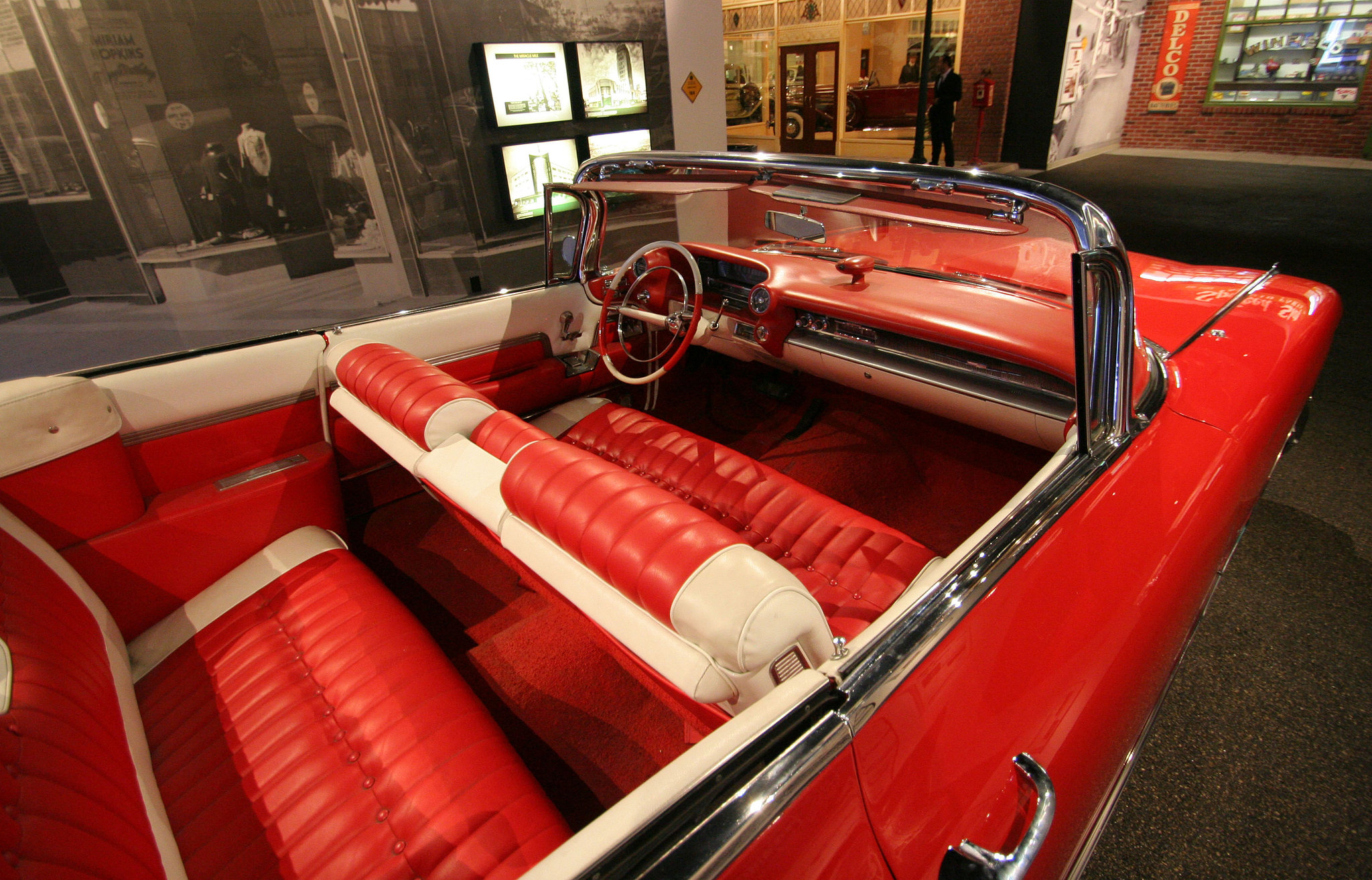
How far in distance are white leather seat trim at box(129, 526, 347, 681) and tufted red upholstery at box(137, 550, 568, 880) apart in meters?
0.05

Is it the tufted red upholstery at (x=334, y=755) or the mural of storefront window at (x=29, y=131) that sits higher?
the mural of storefront window at (x=29, y=131)

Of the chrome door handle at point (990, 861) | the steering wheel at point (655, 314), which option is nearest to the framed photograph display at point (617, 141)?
the steering wheel at point (655, 314)

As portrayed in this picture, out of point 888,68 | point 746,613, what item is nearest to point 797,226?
point 746,613

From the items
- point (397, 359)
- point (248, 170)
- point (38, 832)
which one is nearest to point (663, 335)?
point (397, 359)

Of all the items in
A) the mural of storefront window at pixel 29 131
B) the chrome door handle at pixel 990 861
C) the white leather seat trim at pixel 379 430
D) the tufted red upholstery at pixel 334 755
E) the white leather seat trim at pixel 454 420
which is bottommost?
the tufted red upholstery at pixel 334 755

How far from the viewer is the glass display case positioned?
28.9 ft

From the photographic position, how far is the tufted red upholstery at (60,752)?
803 millimetres

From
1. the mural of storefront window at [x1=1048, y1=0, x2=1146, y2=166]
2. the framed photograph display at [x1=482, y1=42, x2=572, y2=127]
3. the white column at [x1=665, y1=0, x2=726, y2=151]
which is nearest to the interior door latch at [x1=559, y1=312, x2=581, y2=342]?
the framed photograph display at [x1=482, y1=42, x2=572, y2=127]

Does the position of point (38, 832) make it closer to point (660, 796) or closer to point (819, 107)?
point (660, 796)

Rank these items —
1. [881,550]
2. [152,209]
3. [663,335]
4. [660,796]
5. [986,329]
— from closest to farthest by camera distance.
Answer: [660,796] → [881,550] → [986,329] → [663,335] → [152,209]

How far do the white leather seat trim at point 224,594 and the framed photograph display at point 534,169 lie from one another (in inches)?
150

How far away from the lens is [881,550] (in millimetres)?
1613

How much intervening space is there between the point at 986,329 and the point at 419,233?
4407 mm

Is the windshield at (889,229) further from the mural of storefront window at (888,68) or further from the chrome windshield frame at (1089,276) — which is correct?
the mural of storefront window at (888,68)
